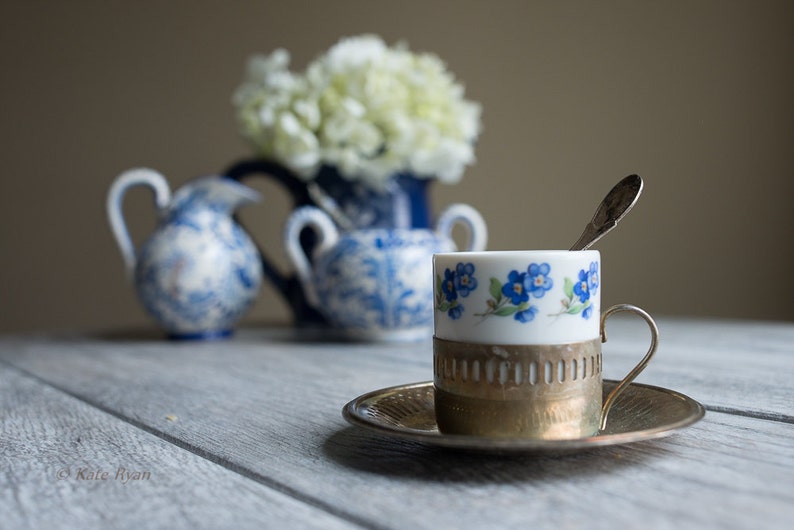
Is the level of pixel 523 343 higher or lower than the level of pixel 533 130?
lower

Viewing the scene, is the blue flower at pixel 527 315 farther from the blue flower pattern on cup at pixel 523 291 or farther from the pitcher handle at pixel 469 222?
the pitcher handle at pixel 469 222

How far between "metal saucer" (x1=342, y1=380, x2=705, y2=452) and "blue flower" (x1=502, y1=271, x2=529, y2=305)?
8 cm

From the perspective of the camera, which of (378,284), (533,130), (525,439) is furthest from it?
(533,130)

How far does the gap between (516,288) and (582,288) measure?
4 cm

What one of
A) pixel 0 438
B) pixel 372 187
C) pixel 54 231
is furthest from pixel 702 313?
pixel 0 438

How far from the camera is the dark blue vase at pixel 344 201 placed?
1.11m

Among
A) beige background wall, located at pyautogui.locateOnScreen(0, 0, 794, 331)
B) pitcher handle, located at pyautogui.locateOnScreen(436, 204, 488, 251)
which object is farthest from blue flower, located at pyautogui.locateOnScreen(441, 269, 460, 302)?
beige background wall, located at pyautogui.locateOnScreen(0, 0, 794, 331)

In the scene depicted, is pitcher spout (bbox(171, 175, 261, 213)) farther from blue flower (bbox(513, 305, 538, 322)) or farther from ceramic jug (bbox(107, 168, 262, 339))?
blue flower (bbox(513, 305, 538, 322))

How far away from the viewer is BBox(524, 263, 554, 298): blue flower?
1.31 ft

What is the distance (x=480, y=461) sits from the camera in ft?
1.27

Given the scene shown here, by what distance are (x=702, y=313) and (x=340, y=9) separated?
1.43 meters

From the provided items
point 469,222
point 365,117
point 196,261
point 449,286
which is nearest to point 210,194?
point 196,261

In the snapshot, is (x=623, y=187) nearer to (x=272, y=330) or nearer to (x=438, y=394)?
(x=438, y=394)

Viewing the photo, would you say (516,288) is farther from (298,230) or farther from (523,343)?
(298,230)
